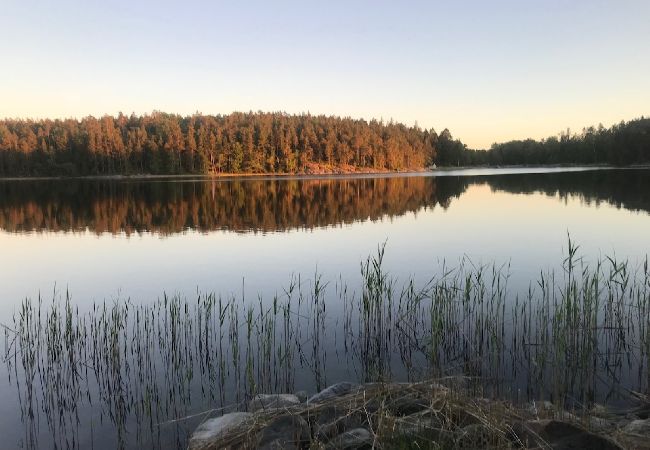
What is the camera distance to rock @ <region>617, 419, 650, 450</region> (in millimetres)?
5148

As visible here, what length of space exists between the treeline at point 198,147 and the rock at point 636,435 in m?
139

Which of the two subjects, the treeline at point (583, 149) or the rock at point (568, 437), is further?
the treeline at point (583, 149)

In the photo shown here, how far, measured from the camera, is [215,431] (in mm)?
6164

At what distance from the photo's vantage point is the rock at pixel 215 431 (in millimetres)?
5779

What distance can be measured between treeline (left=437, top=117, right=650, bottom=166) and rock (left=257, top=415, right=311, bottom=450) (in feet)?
438

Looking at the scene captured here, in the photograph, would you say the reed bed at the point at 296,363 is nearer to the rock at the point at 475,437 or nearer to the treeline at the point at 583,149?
the rock at the point at 475,437

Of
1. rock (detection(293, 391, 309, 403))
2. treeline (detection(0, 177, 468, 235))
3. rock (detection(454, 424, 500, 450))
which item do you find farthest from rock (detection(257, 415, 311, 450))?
treeline (detection(0, 177, 468, 235))

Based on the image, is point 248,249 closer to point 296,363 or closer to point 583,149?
point 296,363

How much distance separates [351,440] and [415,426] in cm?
74

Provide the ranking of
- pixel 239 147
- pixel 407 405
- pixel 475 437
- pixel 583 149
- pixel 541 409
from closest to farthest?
pixel 475 437 < pixel 407 405 < pixel 541 409 < pixel 239 147 < pixel 583 149

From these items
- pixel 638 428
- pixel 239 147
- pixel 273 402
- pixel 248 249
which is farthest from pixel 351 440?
pixel 239 147

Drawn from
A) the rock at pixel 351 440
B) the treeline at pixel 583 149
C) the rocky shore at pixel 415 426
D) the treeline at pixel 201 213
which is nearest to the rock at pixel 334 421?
the rocky shore at pixel 415 426

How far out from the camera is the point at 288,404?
271 inches

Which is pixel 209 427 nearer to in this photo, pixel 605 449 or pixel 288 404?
pixel 288 404
